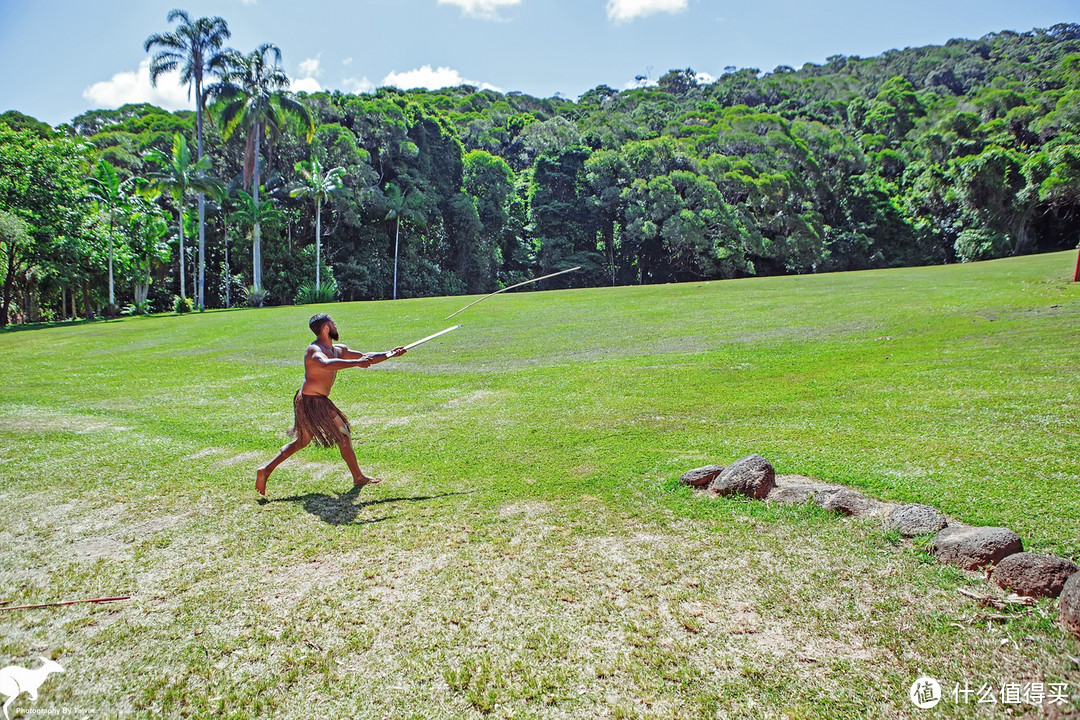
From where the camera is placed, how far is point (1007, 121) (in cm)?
5269

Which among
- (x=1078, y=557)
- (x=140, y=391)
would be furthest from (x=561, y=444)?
(x=140, y=391)

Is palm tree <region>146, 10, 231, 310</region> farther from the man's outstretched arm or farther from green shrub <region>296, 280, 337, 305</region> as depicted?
the man's outstretched arm

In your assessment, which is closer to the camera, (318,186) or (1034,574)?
(1034,574)

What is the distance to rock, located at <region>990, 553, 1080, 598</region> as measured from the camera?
4309 mm

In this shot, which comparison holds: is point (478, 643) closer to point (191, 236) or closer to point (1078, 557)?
point (1078, 557)

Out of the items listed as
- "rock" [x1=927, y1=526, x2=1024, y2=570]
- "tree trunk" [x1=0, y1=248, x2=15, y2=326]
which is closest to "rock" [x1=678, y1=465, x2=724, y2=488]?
"rock" [x1=927, y1=526, x2=1024, y2=570]

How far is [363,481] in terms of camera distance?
24.6ft

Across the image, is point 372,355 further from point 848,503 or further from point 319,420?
point 848,503

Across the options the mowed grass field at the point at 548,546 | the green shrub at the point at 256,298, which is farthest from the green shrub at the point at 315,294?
the mowed grass field at the point at 548,546

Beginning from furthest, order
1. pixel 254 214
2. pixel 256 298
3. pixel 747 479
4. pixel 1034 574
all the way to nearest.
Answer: pixel 254 214 → pixel 256 298 → pixel 747 479 → pixel 1034 574

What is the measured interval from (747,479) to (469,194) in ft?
188

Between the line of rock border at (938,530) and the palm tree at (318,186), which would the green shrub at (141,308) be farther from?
the line of rock border at (938,530)

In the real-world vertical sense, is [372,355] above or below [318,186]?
below

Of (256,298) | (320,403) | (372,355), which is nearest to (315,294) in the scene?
(256,298)
